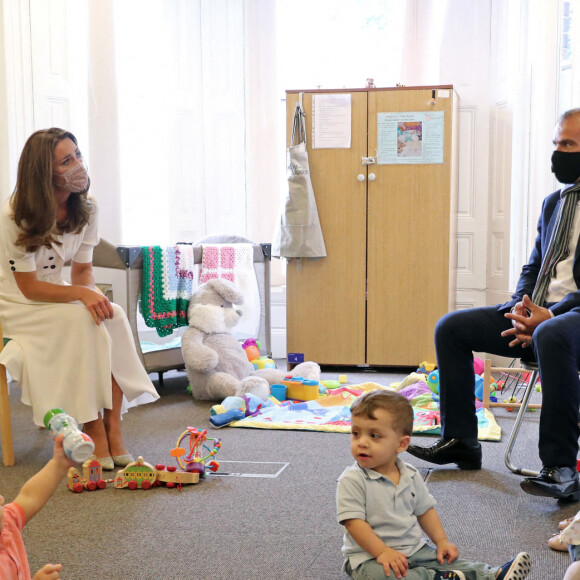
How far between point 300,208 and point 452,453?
6.86 ft

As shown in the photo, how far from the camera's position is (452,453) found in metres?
2.40

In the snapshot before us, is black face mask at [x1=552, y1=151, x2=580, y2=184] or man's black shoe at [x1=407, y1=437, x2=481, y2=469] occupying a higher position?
black face mask at [x1=552, y1=151, x2=580, y2=184]

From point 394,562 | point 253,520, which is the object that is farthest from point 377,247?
point 394,562

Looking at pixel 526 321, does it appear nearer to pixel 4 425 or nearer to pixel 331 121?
pixel 4 425

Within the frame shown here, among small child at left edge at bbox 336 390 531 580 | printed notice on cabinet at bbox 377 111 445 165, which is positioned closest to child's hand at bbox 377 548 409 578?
small child at left edge at bbox 336 390 531 580

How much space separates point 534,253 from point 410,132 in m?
1.77

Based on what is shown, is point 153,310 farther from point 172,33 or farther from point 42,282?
point 172,33

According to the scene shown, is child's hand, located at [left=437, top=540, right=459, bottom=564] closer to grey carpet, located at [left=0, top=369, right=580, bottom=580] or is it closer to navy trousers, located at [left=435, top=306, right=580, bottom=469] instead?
grey carpet, located at [left=0, top=369, right=580, bottom=580]

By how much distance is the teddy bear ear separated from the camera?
3725mm

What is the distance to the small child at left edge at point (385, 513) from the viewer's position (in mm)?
1476

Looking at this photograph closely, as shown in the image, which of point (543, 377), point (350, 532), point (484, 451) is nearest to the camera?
point (350, 532)

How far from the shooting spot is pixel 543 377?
80.5 inches

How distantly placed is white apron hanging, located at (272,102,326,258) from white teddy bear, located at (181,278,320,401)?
22.4 inches

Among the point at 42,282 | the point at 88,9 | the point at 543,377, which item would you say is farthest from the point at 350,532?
the point at 88,9
